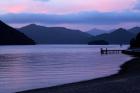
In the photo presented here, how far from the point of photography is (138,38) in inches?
4732

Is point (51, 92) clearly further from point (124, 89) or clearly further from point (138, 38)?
point (138, 38)

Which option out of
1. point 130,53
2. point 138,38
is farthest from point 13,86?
point 138,38

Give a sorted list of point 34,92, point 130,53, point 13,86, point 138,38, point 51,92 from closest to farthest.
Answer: point 51,92, point 34,92, point 13,86, point 130,53, point 138,38

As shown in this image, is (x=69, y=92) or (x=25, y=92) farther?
(x=25, y=92)

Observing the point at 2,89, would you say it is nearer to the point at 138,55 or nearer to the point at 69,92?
the point at 69,92

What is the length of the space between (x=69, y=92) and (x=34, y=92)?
4099mm

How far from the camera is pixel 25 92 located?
2508cm

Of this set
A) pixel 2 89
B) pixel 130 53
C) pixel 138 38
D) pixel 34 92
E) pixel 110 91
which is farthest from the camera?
pixel 138 38

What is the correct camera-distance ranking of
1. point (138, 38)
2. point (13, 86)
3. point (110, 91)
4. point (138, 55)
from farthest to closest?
point (138, 38)
point (138, 55)
point (13, 86)
point (110, 91)

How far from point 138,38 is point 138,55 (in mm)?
31303

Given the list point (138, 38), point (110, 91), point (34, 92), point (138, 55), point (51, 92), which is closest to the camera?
point (110, 91)

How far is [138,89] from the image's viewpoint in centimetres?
1975

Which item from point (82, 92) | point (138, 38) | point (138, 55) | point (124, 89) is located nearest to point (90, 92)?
point (82, 92)

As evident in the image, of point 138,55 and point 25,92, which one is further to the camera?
point 138,55
